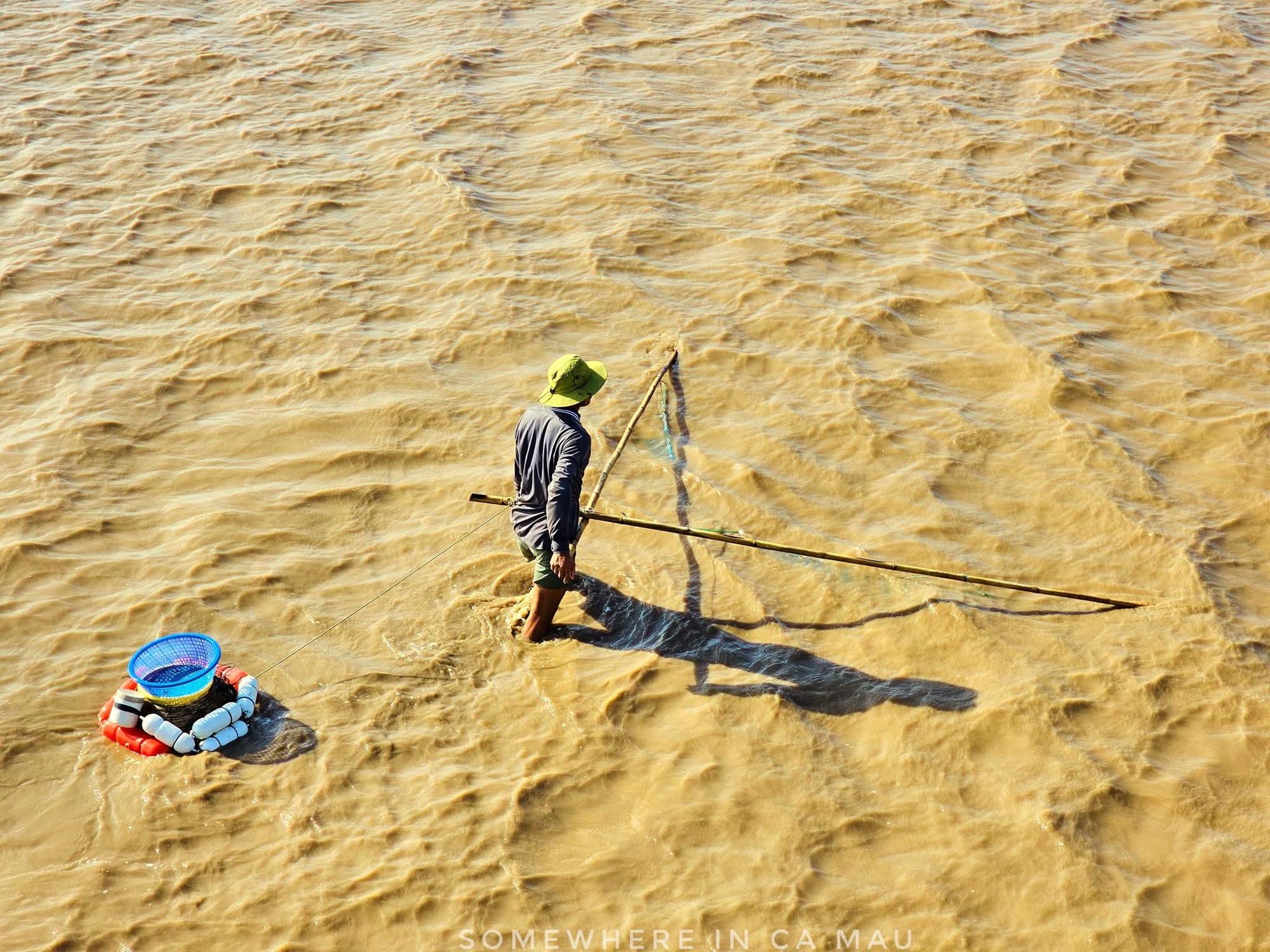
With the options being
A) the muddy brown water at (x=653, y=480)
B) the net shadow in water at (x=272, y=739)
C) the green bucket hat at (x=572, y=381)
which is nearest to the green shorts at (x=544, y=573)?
the muddy brown water at (x=653, y=480)

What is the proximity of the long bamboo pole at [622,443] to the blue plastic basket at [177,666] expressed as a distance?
5.02 ft

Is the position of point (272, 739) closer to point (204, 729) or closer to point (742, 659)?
point (204, 729)

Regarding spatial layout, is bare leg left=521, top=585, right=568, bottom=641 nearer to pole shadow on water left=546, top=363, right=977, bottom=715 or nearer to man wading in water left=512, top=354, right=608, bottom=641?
man wading in water left=512, top=354, right=608, bottom=641

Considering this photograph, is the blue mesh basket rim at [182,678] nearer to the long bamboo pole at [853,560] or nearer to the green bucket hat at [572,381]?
the long bamboo pole at [853,560]

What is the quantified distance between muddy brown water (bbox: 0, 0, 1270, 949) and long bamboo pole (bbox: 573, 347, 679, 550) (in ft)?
0.44

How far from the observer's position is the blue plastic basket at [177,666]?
4102 millimetres

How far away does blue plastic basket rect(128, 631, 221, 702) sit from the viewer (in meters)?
4.10

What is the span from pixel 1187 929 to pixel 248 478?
463 cm

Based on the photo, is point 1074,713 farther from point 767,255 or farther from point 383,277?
point 383,277

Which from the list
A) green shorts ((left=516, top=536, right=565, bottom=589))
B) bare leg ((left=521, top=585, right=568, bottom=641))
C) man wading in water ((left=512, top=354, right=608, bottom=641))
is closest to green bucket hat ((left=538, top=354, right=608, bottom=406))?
man wading in water ((left=512, top=354, right=608, bottom=641))

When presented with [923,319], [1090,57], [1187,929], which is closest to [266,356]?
[923,319]

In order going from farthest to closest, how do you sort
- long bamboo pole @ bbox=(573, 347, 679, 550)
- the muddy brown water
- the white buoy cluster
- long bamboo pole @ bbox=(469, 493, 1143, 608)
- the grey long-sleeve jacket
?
long bamboo pole @ bbox=(573, 347, 679, 550)
long bamboo pole @ bbox=(469, 493, 1143, 608)
the grey long-sleeve jacket
the white buoy cluster
the muddy brown water

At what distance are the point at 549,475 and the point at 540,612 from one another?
2.05 feet

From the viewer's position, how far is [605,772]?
4.14 meters
